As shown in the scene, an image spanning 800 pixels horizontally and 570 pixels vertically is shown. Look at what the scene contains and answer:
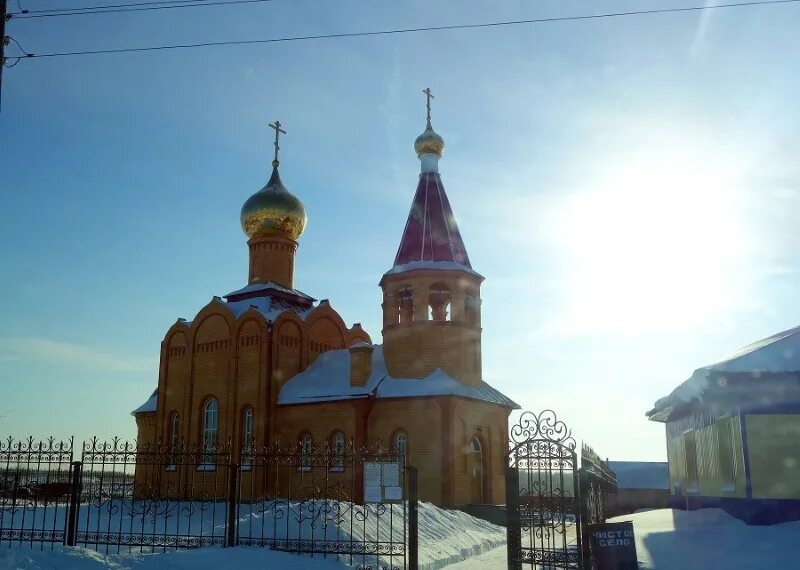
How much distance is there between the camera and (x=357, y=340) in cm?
2503

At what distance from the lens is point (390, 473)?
10.3m

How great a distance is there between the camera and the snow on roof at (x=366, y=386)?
65.7 ft


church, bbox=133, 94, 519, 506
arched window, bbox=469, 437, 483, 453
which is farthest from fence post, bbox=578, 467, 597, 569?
arched window, bbox=469, 437, 483, 453

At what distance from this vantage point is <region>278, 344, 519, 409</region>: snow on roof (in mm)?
20031

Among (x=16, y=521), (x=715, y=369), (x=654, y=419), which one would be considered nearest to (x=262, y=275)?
(x=16, y=521)

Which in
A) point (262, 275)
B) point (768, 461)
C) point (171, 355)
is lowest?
point (768, 461)

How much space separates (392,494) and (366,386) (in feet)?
35.7

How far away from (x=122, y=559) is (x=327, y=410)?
1264 cm

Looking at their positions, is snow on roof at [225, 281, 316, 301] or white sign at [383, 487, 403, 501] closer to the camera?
white sign at [383, 487, 403, 501]

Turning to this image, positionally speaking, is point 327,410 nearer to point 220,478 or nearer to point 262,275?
point 220,478

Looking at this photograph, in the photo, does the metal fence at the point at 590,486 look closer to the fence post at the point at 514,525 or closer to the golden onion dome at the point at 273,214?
the fence post at the point at 514,525

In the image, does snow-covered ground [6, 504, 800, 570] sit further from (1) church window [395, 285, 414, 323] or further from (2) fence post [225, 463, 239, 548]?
(1) church window [395, 285, 414, 323]

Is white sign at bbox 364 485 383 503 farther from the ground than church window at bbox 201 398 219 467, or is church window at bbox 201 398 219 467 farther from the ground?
church window at bbox 201 398 219 467

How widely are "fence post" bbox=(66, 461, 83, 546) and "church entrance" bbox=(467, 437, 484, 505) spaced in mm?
11160
